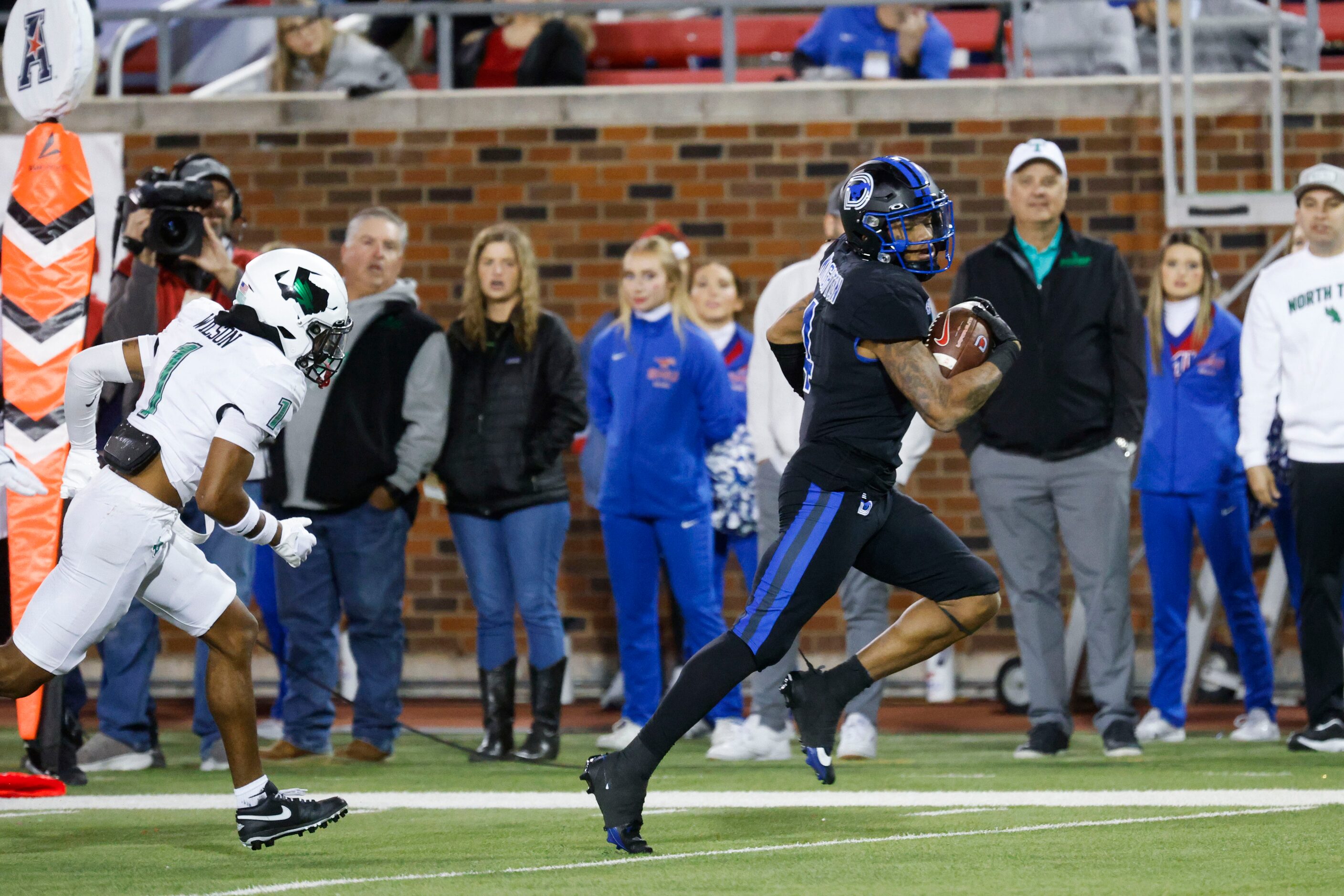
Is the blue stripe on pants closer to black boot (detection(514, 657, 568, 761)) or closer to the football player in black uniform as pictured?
the football player in black uniform

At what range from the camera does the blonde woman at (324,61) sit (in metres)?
10.7

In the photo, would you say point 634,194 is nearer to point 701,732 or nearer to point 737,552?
point 737,552

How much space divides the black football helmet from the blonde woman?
606 centimetres

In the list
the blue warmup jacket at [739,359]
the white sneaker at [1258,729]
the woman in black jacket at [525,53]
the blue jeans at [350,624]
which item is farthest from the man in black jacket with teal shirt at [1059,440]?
the woman in black jacket at [525,53]

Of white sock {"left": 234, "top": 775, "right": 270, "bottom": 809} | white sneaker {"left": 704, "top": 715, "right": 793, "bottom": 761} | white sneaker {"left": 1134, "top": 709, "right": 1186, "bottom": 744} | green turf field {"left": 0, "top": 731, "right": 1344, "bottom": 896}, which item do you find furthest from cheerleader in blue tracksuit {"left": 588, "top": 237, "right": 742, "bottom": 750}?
white sock {"left": 234, "top": 775, "right": 270, "bottom": 809}

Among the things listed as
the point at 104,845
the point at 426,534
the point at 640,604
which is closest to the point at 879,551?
the point at 104,845

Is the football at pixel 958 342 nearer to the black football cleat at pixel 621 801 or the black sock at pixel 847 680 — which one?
the black sock at pixel 847 680

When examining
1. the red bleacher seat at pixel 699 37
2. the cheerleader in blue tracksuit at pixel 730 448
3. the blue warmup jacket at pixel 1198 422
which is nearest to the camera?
the blue warmup jacket at pixel 1198 422

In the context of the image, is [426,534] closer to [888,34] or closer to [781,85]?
[781,85]

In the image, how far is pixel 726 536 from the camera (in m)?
8.86

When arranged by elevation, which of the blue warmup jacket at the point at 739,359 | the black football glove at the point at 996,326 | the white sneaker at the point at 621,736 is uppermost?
the black football glove at the point at 996,326

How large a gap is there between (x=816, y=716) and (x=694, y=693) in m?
0.42

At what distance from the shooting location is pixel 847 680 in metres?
5.05

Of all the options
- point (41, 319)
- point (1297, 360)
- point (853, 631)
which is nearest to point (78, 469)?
point (41, 319)
